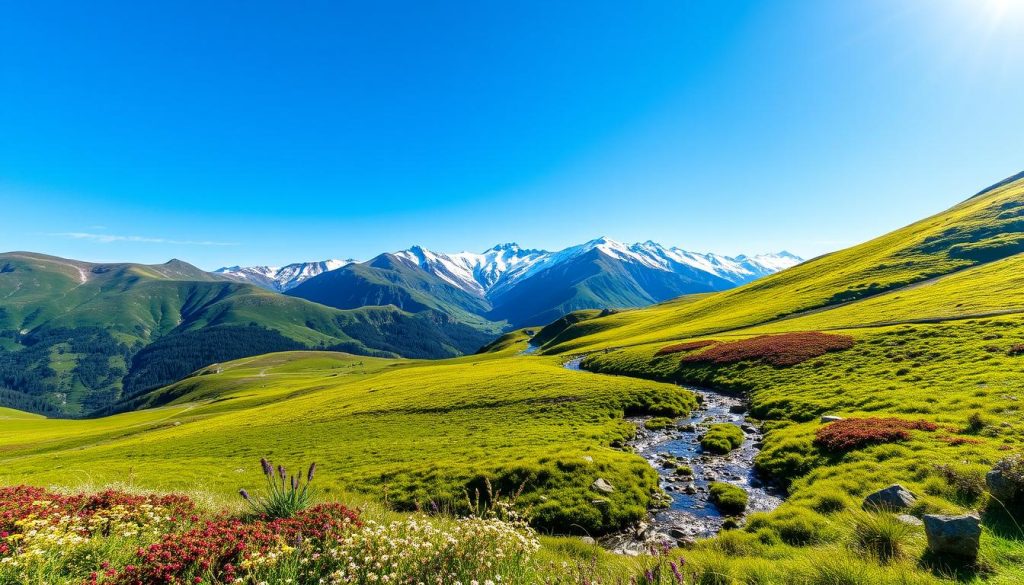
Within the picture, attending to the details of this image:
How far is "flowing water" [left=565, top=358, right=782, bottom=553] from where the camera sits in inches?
587

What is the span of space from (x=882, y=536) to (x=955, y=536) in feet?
4.42

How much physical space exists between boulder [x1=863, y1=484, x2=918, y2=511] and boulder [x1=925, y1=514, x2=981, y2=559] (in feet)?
12.7

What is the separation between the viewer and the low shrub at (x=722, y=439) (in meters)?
22.8

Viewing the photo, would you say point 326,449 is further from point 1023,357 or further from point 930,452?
point 1023,357

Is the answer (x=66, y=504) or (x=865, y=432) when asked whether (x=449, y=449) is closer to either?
(x=66, y=504)

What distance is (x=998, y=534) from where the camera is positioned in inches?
350

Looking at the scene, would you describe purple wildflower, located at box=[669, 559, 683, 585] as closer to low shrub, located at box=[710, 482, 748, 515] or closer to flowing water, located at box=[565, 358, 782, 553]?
flowing water, located at box=[565, 358, 782, 553]

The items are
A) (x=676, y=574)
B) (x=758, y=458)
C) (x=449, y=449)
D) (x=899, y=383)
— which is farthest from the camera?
(x=449, y=449)

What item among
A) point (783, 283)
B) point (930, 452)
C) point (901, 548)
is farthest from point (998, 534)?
point (783, 283)

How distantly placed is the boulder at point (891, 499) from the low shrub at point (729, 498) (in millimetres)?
4577

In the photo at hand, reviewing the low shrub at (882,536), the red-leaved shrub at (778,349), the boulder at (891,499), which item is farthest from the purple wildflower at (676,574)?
the red-leaved shrub at (778,349)

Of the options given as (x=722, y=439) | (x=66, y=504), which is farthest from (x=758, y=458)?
(x=66, y=504)

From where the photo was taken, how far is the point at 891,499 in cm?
1212

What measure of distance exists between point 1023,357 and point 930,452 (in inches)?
727
